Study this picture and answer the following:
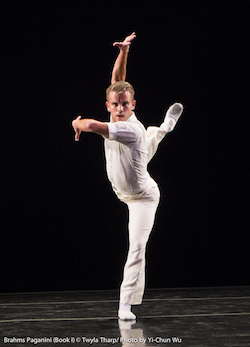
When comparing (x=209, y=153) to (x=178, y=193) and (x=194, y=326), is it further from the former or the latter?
(x=194, y=326)

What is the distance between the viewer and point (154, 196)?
9.87 feet

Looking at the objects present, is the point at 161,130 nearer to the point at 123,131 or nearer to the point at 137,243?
the point at 123,131

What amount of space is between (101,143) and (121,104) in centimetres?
138

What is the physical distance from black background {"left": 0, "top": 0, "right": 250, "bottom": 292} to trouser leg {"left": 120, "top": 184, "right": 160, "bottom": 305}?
1.31 meters

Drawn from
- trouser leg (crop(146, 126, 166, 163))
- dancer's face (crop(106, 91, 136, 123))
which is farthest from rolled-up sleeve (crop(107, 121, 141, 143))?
trouser leg (crop(146, 126, 166, 163))

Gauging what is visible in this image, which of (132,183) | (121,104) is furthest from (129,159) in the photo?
(121,104)

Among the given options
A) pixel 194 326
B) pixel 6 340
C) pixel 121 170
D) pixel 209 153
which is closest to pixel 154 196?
pixel 121 170

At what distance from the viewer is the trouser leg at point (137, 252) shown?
2.84 metres

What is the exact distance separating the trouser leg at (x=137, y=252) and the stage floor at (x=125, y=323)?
0.15 m

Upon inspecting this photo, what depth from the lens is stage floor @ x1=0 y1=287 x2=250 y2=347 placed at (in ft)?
7.73

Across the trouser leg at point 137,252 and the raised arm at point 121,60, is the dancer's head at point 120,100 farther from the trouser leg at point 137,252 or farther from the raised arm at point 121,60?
the trouser leg at point 137,252

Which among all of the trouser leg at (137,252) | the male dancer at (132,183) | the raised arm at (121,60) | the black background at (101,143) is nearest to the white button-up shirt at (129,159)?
the male dancer at (132,183)

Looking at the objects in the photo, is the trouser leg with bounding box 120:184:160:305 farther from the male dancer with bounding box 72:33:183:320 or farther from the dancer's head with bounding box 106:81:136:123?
the dancer's head with bounding box 106:81:136:123

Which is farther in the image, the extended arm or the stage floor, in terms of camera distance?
the extended arm
